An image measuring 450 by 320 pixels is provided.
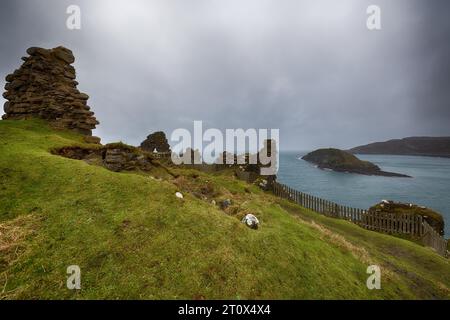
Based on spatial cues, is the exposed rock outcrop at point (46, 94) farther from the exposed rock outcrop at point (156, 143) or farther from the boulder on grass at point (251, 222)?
the exposed rock outcrop at point (156, 143)

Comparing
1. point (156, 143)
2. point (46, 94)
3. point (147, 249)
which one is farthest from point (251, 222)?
point (156, 143)

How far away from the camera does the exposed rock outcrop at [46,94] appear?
22703 millimetres

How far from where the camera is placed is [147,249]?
25.5 ft

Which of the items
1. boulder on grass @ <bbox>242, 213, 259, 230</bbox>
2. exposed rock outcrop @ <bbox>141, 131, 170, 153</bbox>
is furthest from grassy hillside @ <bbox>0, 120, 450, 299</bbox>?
exposed rock outcrop @ <bbox>141, 131, 170, 153</bbox>

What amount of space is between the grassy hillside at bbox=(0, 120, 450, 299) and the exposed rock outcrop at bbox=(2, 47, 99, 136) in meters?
11.5

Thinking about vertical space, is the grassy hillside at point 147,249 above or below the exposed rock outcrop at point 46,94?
below

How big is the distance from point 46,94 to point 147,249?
2370 cm

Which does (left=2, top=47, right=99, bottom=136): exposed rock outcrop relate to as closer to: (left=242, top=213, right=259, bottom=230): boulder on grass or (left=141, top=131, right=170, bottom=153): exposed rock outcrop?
(left=242, top=213, right=259, bottom=230): boulder on grass

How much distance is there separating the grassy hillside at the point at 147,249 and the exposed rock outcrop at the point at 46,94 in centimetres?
1152

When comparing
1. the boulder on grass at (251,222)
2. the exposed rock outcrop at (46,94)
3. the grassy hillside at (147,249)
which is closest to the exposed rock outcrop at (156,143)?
the exposed rock outcrop at (46,94)

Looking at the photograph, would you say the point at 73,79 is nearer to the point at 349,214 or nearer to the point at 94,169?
the point at 94,169

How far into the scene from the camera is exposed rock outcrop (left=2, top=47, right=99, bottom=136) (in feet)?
74.5

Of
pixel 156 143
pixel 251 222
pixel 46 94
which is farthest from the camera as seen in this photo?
pixel 156 143

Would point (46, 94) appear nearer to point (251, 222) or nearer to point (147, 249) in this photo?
point (147, 249)
